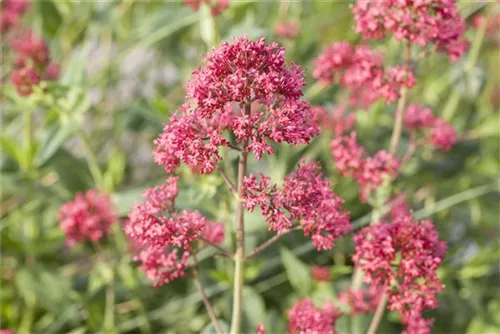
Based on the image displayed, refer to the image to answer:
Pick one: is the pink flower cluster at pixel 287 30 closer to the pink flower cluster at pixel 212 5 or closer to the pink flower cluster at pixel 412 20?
the pink flower cluster at pixel 212 5

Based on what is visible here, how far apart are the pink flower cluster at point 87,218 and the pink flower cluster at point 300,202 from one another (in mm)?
741

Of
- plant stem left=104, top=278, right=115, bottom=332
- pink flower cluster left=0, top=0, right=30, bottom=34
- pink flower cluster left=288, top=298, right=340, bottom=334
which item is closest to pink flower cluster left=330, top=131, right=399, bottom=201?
pink flower cluster left=288, top=298, right=340, bottom=334

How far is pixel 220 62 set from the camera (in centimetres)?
89

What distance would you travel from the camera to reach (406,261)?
106 cm

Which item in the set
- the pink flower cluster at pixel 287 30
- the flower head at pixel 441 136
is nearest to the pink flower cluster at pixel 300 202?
the flower head at pixel 441 136

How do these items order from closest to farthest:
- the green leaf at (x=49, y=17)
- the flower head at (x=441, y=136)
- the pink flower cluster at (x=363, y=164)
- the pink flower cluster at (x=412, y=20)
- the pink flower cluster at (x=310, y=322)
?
the pink flower cluster at (x=310, y=322)
the pink flower cluster at (x=412, y=20)
the pink flower cluster at (x=363, y=164)
the flower head at (x=441, y=136)
the green leaf at (x=49, y=17)

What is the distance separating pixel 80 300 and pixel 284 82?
3.69ft

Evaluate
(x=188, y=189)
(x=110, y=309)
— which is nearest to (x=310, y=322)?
(x=188, y=189)

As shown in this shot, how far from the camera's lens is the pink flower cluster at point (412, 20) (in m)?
1.20

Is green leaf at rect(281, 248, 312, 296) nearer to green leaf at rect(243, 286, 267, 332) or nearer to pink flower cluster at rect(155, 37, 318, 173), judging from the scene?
green leaf at rect(243, 286, 267, 332)

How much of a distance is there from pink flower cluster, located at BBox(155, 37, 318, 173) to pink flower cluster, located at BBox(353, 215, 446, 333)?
26cm

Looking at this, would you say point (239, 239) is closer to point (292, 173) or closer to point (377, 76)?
point (292, 173)

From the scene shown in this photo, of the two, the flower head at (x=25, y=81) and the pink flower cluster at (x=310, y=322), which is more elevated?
the flower head at (x=25, y=81)

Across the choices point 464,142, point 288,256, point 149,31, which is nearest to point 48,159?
point 149,31
